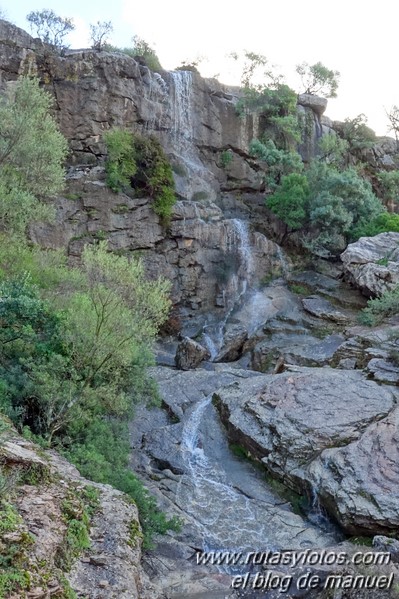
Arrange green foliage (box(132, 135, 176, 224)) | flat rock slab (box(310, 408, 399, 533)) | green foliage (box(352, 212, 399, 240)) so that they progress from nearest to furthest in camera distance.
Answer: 1. flat rock slab (box(310, 408, 399, 533))
2. green foliage (box(132, 135, 176, 224))
3. green foliage (box(352, 212, 399, 240))

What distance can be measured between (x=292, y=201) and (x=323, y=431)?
21.3 metres

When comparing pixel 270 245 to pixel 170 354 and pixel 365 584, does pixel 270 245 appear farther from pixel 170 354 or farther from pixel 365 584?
pixel 365 584

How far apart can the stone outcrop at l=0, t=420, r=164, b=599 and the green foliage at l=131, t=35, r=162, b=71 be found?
33.7 meters

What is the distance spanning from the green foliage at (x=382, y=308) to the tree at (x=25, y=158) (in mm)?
17048

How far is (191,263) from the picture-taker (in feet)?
100

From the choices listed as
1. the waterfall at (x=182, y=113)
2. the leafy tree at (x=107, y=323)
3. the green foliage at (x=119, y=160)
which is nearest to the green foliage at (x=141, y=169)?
the green foliage at (x=119, y=160)

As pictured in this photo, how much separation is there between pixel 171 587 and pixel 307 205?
28.2 metres

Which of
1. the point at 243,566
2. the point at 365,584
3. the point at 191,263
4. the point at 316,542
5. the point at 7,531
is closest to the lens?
the point at 7,531

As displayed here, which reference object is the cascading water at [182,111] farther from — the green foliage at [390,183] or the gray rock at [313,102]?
the green foliage at [390,183]

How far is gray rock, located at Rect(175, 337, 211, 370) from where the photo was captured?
24.0 meters

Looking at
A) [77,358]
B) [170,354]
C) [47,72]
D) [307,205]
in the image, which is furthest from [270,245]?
[77,358]

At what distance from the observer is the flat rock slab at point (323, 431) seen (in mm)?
13336

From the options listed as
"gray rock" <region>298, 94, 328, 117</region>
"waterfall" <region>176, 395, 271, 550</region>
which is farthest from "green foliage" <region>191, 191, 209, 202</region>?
"waterfall" <region>176, 395, 271, 550</region>

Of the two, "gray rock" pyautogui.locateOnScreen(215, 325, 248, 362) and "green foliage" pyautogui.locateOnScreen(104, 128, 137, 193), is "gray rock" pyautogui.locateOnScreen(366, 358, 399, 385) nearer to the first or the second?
"gray rock" pyautogui.locateOnScreen(215, 325, 248, 362)
